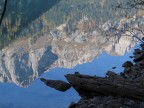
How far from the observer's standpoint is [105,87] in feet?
32.6

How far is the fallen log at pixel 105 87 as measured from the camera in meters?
9.41

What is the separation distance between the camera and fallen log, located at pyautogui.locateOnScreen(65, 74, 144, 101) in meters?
9.41

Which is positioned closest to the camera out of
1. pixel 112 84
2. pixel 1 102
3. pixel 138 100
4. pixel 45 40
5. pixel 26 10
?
pixel 138 100

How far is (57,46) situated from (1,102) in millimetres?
59324

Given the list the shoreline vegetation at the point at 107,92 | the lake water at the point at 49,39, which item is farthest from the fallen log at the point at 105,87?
the lake water at the point at 49,39

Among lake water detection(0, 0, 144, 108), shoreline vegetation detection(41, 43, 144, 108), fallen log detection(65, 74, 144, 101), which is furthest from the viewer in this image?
lake water detection(0, 0, 144, 108)

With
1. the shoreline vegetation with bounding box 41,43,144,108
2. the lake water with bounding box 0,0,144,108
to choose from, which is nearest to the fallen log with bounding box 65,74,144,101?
the shoreline vegetation with bounding box 41,43,144,108

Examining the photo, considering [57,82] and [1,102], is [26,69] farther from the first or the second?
[57,82]

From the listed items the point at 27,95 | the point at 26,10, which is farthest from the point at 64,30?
the point at 27,95

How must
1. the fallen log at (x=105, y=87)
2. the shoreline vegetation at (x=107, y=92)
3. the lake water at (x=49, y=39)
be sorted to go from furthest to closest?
the lake water at (x=49, y=39) → the fallen log at (x=105, y=87) → the shoreline vegetation at (x=107, y=92)

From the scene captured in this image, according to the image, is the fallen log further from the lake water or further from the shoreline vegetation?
the lake water

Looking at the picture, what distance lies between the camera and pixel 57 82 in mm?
11469

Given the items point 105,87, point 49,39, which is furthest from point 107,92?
point 49,39

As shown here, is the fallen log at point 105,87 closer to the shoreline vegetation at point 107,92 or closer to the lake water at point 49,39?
the shoreline vegetation at point 107,92
